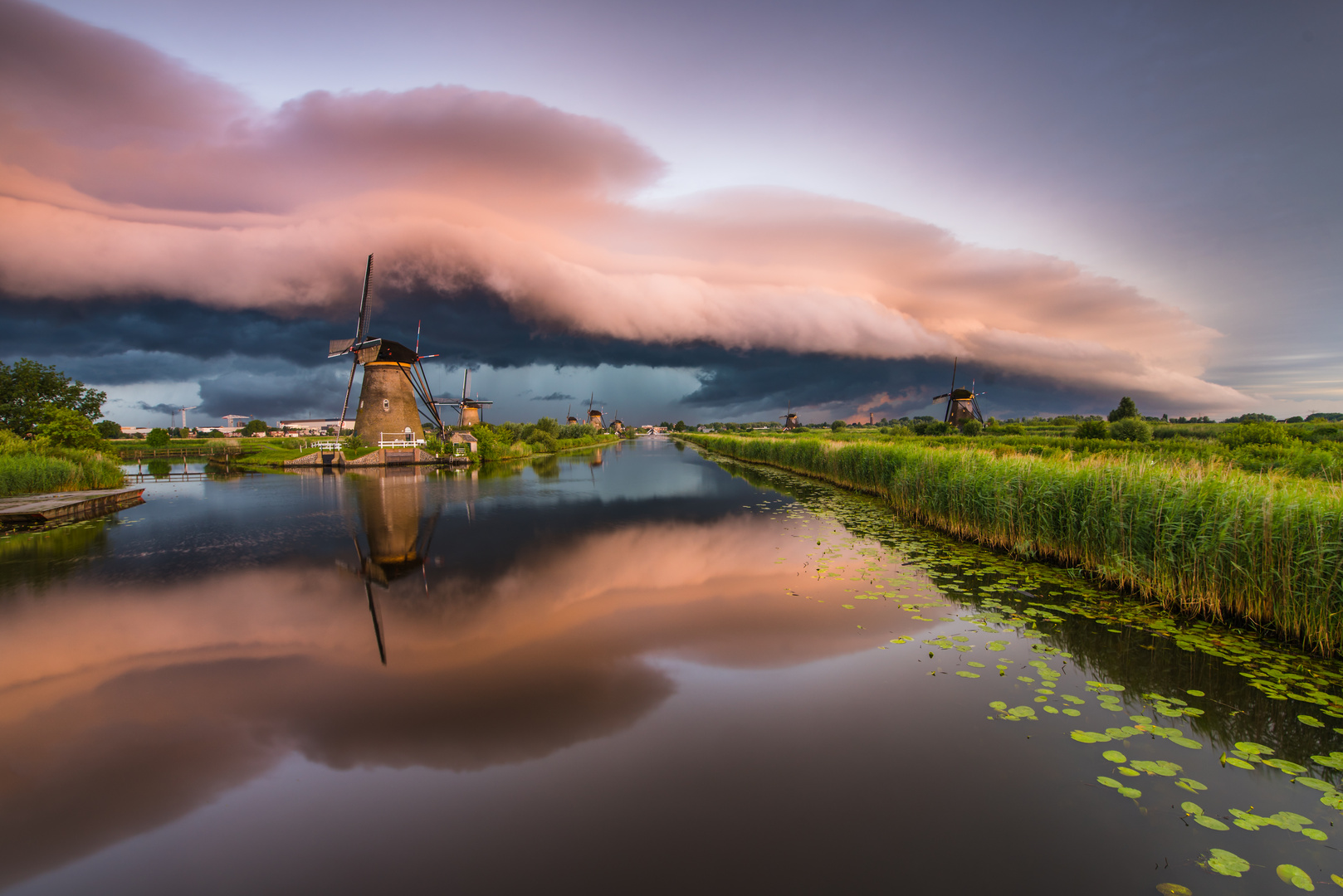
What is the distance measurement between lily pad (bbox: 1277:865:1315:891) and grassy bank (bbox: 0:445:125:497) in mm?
30308

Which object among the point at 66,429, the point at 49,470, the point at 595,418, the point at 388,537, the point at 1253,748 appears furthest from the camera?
the point at 595,418

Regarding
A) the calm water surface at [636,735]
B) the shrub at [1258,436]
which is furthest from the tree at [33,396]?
the shrub at [1258,436]

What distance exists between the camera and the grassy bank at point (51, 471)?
1798cm

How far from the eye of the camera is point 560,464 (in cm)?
4141

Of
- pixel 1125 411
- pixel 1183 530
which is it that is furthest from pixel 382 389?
pixel 1125 411

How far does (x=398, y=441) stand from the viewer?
42188 mm

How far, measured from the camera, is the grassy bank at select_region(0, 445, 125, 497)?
59.0 ft

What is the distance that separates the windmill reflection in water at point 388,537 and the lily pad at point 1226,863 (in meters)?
7.49

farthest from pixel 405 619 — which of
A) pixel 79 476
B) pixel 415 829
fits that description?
pixel 79 476

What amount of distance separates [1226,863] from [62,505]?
975 inches

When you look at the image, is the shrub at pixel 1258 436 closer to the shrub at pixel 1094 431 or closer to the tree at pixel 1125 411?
the shrub at pixel 1094 431

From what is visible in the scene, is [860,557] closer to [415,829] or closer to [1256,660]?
[1256,660]

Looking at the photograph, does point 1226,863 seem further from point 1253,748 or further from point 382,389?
point 382,389

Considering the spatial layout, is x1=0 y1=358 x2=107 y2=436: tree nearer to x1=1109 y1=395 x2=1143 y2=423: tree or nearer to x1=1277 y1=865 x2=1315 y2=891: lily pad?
x1=1277 y1=865 x2=1315 y2=891: lily pad
